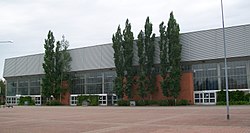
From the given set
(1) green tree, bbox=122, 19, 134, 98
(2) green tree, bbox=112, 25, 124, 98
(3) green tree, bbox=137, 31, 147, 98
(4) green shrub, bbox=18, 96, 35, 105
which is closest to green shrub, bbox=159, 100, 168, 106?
(3) green tree, bbox=137, 31, 147, 98

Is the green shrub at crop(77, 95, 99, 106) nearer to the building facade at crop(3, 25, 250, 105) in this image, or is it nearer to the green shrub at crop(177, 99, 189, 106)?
the building facade at crop(3, 25, 250, 105)

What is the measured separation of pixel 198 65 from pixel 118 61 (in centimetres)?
1495

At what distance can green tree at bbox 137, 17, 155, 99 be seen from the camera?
59.5 meters

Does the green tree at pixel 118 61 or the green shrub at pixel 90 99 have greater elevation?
the green tree at pixel 118 61

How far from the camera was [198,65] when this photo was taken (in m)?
57.8

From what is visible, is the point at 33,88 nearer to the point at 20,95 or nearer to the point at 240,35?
the point at 20,95

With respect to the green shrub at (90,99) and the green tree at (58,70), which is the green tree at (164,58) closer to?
the green shrub at (90,99)

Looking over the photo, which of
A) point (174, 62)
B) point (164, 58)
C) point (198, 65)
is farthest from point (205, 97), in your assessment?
point (164, 58)

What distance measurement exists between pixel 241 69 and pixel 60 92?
38456 millimetres

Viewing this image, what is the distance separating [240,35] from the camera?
53.1 meters

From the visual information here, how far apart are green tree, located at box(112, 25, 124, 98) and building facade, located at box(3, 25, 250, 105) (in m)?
3.40

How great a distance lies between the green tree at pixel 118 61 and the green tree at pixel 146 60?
149 inches

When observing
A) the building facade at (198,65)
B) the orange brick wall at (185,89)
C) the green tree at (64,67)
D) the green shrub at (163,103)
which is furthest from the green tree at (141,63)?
the green tree at (64,67)

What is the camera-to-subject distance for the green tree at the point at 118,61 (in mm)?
61469
